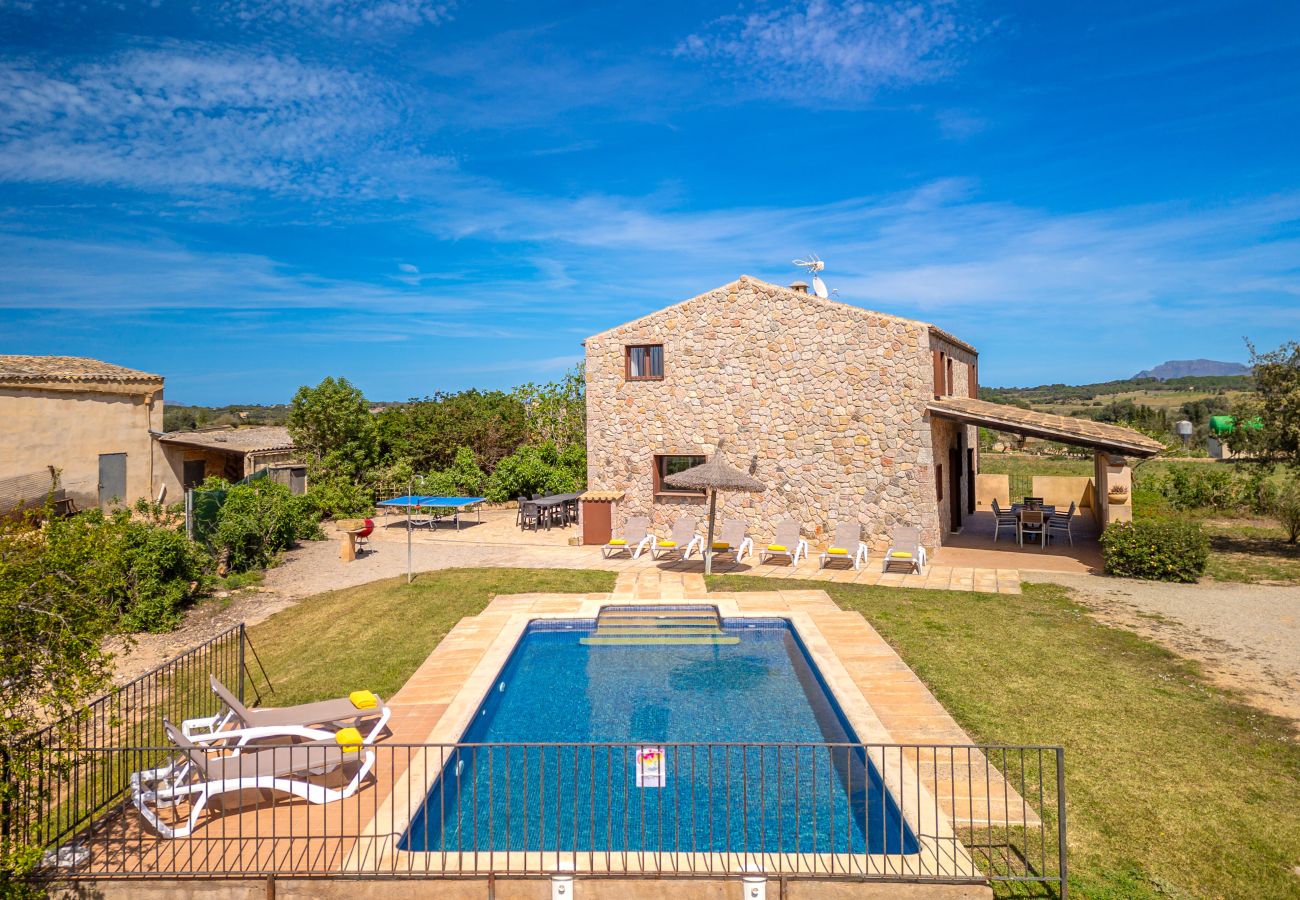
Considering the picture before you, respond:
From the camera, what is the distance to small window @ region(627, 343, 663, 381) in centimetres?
1912

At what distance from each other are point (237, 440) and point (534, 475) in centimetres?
1089

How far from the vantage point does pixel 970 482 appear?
2380 cm

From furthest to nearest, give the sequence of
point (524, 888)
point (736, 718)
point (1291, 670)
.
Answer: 1. point (1291, 670)
2. point (736, 718)
3. point (524, 888)

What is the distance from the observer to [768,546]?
17.0m

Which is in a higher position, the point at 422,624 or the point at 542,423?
the point at 542,423

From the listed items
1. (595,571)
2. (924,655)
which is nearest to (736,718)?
(924,655)

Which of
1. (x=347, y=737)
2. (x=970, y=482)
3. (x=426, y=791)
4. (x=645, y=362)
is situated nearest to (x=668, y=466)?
(x=645, y=362)

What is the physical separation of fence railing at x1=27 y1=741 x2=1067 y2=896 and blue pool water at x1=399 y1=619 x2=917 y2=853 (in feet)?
0.12

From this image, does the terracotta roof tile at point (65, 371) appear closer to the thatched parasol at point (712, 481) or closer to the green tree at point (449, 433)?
the green tree at point (449, 433)

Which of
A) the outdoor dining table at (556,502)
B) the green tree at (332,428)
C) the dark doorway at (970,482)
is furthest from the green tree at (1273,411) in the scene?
the green tree at (332,428)

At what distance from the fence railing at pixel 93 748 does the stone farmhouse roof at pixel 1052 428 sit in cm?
1360

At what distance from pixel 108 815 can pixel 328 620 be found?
6.65 metres

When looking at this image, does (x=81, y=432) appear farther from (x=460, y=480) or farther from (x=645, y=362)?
(x=645, y=362)

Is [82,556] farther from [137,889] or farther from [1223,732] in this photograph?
[1223,732]
